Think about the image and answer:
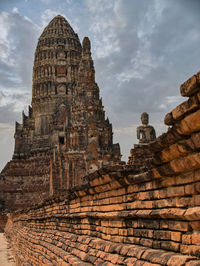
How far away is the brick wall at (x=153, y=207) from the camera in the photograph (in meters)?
3.47

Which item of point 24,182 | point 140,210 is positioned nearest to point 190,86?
point 140,210

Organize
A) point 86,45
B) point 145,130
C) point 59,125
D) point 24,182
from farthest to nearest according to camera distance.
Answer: point 59,125, point 24,182, point 86,45, point 145,130

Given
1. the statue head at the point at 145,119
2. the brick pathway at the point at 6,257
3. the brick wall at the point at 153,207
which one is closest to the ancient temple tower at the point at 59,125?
the brick pathway at the point at 6,257

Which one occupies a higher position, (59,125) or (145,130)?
(59,125)

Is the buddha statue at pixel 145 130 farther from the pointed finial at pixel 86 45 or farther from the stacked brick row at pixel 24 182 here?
the pointed finial at pixel 86 45

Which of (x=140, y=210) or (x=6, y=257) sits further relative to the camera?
(x=6, y=257)

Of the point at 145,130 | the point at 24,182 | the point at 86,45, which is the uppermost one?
the point at 86,45

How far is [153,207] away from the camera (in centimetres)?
425

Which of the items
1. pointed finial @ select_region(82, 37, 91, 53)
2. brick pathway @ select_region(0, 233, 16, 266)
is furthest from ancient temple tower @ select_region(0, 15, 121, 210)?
brick pathway @ select_region(0, 233, 16, 266)

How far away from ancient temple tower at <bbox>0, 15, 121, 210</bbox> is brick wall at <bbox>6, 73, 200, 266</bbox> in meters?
21.3

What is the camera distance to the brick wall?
137 inches

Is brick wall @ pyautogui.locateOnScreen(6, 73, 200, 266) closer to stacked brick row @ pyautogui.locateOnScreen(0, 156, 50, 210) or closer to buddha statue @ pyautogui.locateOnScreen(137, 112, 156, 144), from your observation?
buddha statue @ pyautogui.locateOnScreen(137, 112, 156, 144)

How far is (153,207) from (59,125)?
1638 inches

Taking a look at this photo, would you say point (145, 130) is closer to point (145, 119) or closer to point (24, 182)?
point (145, 119)
